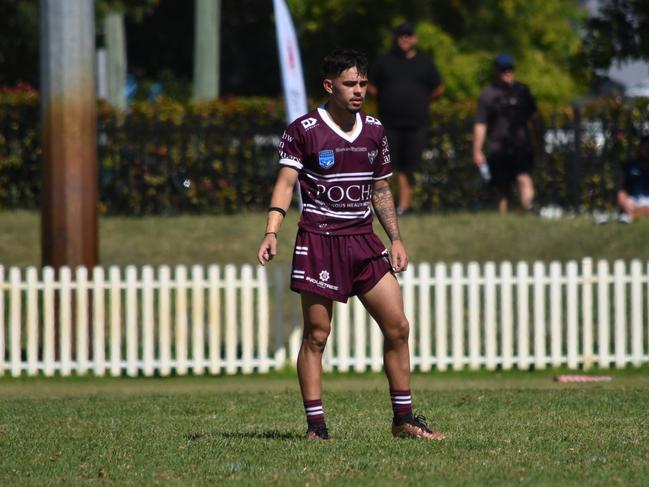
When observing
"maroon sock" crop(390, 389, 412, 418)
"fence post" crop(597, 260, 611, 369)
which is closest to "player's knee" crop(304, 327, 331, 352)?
"maroon sock" crop(390, 389, 412, 418)

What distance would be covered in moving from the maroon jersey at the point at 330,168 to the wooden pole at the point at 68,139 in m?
6.06

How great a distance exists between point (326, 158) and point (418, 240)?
28.8 ft

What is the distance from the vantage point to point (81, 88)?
44.8 feet

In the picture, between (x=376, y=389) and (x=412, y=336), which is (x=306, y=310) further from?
(x=412, y=336)

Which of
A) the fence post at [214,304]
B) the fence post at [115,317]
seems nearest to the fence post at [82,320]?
the fence post at [115,317]

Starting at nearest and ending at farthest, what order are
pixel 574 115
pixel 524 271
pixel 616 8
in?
pixel 524 271 < pixel 616 8 < pixel 574 115

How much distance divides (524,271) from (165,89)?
29761 millimetres

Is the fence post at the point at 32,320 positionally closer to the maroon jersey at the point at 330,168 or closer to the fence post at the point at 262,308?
the fence post at the point at 262,308

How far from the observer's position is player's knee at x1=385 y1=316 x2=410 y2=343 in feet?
26.2

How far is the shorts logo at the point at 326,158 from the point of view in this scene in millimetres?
7836

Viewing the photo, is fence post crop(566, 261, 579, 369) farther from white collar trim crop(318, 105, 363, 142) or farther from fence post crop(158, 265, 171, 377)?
white collar trim crop(318, 105, 363, 142)

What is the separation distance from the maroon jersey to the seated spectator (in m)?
8.54

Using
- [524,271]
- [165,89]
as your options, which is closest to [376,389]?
[524,271]

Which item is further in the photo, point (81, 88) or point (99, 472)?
point (81, 88)
